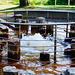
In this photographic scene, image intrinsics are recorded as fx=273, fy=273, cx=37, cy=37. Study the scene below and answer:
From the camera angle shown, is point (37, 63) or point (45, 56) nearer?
point (37, 63)

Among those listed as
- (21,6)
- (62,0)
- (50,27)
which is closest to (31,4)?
(21,6)

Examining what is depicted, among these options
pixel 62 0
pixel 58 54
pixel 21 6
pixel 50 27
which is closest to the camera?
pixel 58 54

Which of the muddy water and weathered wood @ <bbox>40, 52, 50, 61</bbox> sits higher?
weathered wood @ <bbox>40, 52, 50, 61</bbox>

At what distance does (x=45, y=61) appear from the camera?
6.74 metres

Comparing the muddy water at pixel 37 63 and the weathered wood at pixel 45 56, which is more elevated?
the weathered wood at pixel 45 56

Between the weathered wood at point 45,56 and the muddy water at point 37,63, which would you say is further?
the weathered wood at point 45,56

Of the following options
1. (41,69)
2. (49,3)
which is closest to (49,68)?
(41,69)

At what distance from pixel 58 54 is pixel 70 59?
500mm

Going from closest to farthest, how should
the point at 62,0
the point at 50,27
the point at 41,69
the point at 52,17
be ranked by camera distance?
the point at 41,69 < the point at 50,27 < the point at 52,17 < the point at 62,0

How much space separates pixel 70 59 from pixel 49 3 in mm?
16534

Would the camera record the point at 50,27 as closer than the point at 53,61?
No

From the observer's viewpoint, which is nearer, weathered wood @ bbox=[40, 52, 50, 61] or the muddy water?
the muddy water

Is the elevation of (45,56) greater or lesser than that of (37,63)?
greater

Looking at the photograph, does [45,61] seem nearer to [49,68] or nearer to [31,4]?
[49,68]
